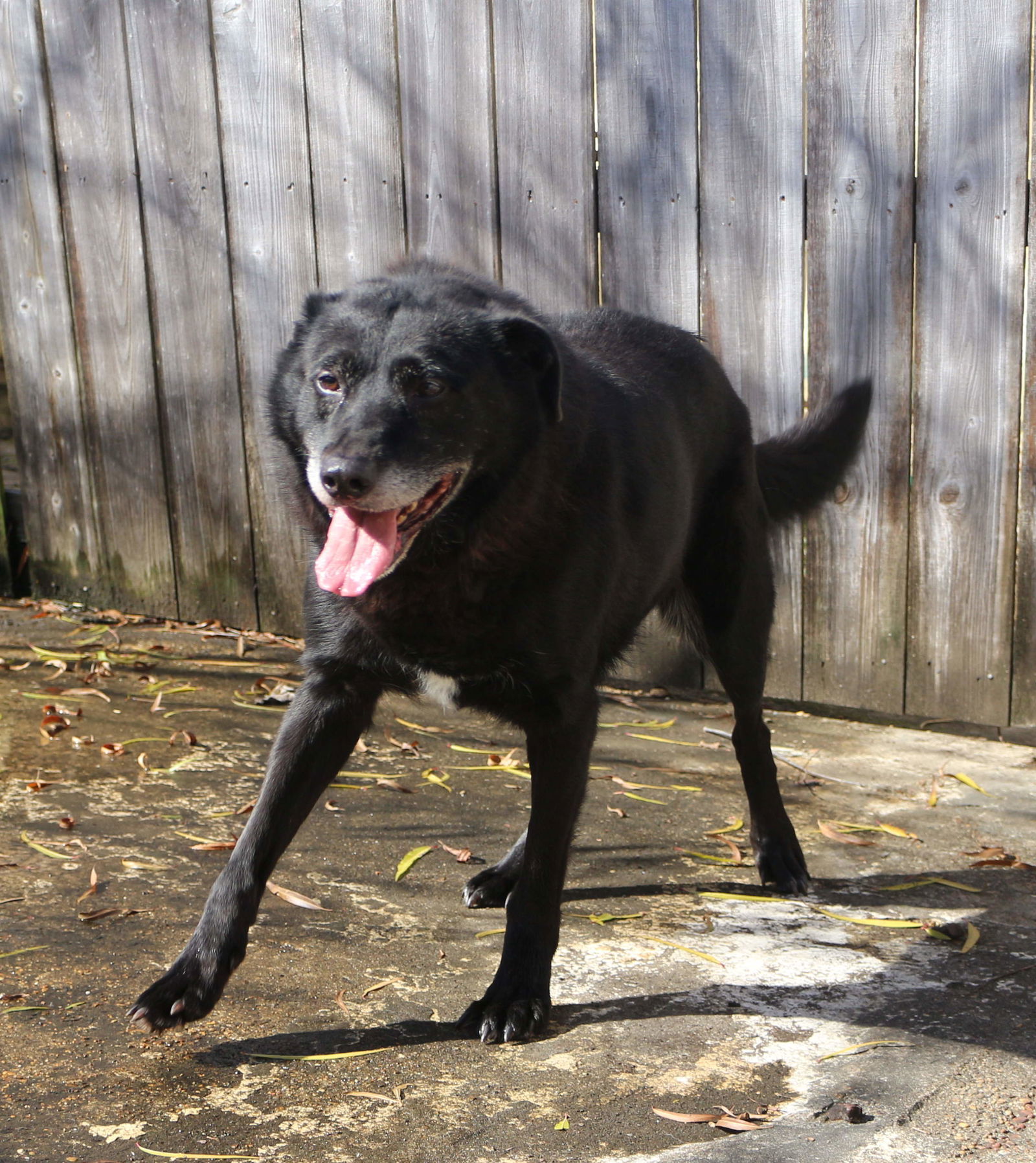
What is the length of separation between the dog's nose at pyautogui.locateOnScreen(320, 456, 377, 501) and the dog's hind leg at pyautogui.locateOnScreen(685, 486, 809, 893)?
1.36 m

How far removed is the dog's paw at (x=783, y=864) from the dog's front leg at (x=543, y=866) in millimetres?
762

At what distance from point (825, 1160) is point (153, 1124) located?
1047 mm

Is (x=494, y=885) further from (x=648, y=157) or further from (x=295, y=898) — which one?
(x=648, y=157)

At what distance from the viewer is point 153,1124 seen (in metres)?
2.02

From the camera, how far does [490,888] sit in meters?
2.98

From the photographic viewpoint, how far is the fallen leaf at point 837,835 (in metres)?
3.37

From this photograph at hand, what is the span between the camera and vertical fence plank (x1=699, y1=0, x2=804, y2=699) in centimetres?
383

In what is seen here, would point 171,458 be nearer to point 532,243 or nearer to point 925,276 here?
point 532,243

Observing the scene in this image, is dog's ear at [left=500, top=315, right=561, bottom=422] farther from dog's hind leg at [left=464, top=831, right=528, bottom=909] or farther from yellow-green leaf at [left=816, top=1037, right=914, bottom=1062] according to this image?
yellow-green leaf at [left=816, top=1037, right=914, bottom=1062]

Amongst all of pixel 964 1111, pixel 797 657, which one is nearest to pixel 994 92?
pixel 797 657

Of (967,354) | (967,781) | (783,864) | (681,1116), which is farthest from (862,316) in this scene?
(681,1116)

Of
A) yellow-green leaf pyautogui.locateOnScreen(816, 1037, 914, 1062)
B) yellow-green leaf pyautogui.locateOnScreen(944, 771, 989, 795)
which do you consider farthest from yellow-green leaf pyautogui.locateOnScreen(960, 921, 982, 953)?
yellow-green leaf pyautogui.locateOnScreen(944, 771, 989, 795)

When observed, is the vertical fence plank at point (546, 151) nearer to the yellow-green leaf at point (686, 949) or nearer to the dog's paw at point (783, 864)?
the dog's paw at point (783, 864)

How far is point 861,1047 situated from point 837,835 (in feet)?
3.64
